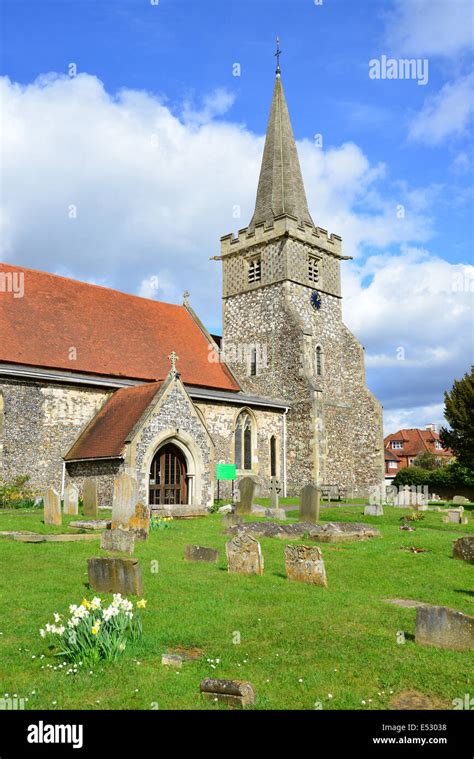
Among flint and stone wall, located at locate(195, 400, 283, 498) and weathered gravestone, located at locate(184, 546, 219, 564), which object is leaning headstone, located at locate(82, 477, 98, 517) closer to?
weathered gravestone, located at locate(184, 546, 219, 564)

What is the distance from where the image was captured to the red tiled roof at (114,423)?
19.2 metres

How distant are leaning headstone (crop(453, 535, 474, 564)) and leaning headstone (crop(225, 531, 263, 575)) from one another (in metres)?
4.01

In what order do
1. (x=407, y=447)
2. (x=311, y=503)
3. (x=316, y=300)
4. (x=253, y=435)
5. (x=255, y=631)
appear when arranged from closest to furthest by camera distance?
(x=255, y=631)
(x=311, y=503)
(x=253, y=435)
(x=316, y=300)
(x=407, y=447)

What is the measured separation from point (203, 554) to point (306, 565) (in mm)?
2358

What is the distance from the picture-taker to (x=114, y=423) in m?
20.2

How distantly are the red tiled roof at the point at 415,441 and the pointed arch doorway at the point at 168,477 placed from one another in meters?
54.5

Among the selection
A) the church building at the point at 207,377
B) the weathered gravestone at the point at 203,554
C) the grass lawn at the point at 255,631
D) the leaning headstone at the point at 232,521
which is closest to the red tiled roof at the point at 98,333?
the church building at the point at 207,377

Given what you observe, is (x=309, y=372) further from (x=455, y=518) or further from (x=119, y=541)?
(x=119, y=541)

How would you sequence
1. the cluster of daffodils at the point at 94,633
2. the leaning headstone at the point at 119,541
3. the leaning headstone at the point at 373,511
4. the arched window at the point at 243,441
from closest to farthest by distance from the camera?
the cluster of daffodils at the point at 94,633, the leaning headstone at the point at 119,541, the leaning headstone at the point at 373,511, the arched window at the point at 243,441

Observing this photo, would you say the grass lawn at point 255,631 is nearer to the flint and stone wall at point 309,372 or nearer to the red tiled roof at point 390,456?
the flint and stone wall at point 309,372

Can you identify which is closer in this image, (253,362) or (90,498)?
(90,498)

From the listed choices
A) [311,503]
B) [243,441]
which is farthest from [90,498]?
[243,441]

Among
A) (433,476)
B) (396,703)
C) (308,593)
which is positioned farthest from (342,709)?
(433,476)
